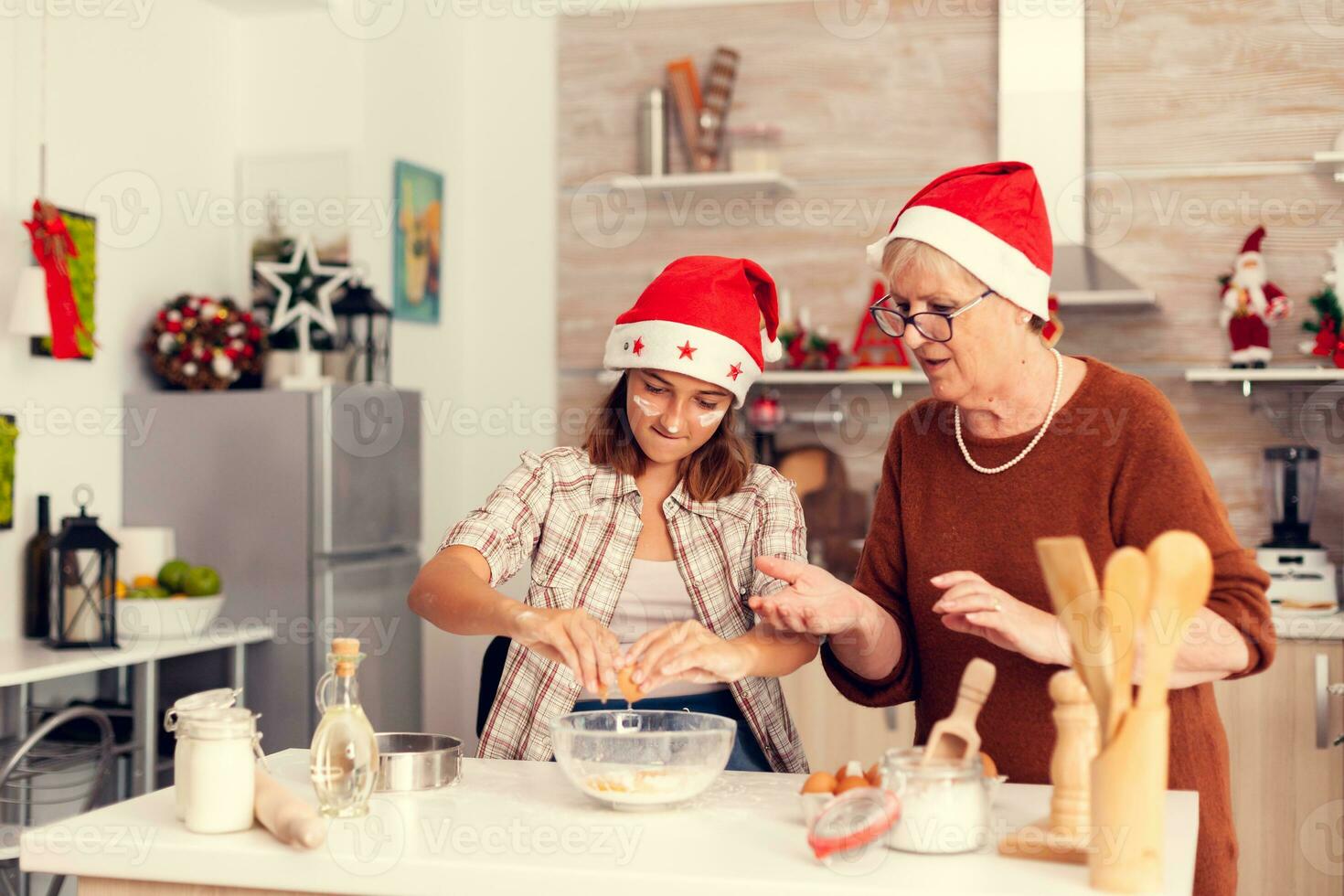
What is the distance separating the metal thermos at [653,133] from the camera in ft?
13.2

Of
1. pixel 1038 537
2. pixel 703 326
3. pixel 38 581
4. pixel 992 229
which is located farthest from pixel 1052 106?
pixel 38 581

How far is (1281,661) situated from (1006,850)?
7.50 ft

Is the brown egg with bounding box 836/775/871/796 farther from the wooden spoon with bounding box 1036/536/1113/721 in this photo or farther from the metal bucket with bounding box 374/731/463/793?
the metal bucket with bounding box 374/731/463/793

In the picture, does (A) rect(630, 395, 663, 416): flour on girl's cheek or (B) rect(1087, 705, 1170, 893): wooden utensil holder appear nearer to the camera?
(B) rect(1087, 705, 1170, 893): wooden utensil holder

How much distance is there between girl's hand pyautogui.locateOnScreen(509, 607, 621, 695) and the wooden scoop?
39cm

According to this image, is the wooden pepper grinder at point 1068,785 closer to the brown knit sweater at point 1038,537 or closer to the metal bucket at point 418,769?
the brown knit sweater at point 1038,537

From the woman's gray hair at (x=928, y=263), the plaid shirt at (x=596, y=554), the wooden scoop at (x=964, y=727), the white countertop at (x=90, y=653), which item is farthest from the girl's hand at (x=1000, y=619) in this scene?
the white countertop at (x=90, y=653)

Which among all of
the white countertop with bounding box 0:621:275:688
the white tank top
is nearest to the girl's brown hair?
the white tank top

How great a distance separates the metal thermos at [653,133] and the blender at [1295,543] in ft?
6.07

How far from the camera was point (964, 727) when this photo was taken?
4.27 ft

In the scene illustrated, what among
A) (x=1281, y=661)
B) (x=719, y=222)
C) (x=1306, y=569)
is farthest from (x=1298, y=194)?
(x=719, y=222)

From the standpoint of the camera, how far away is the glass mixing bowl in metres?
1.44

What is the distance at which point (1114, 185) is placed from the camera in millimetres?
3830

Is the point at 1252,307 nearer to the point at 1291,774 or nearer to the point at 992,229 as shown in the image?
the point at 1291,774
